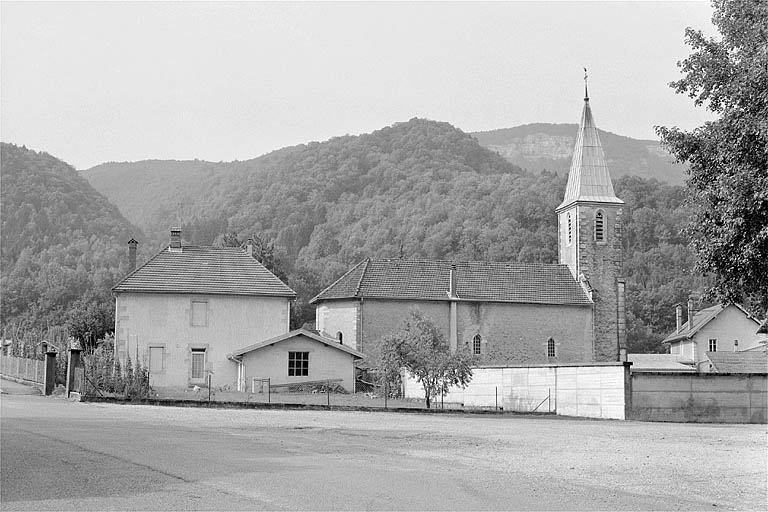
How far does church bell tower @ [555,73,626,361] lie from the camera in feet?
182

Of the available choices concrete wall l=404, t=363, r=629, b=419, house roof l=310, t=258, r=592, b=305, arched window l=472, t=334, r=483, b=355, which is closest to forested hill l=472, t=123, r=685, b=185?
house roof l=310, t=258, r=592, b=305

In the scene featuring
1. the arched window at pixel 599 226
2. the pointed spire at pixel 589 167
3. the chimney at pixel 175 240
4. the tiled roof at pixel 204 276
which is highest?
the pointed spire at pixel 589 167

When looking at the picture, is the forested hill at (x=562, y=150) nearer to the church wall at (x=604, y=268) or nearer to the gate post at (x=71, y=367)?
the church wall at (x=604, y=268)

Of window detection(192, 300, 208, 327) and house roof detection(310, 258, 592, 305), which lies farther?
house roof detection(310, 258, 592, 305)

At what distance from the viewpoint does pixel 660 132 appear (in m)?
19.1

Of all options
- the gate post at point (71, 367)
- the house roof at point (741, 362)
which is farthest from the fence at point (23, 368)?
the house roof at point (741, 362)

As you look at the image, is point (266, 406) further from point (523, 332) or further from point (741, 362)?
point (741, 362)

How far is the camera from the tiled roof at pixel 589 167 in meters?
58.7

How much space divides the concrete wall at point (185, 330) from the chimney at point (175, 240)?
11.0ft

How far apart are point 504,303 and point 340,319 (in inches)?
375

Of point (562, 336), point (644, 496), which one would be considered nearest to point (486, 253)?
point (562, 336)

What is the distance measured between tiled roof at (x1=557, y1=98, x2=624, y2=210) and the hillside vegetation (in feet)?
89.3

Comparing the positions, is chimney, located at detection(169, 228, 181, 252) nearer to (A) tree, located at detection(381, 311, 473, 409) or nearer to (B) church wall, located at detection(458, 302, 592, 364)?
(B) church wall, located at detection(458, 302, 592, 364)

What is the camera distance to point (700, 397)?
31.5 m
